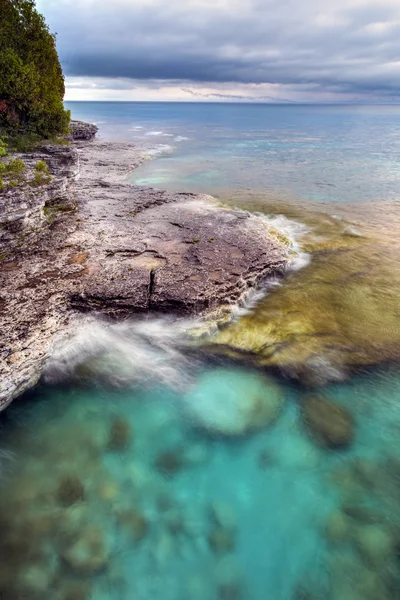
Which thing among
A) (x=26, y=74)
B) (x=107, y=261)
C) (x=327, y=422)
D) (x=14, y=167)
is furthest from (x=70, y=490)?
(x=26, y=74)

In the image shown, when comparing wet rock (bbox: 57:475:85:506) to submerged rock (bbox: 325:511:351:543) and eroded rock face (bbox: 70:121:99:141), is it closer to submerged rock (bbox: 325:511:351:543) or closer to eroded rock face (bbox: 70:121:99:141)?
submerged rock (bbox: 325:511:351:543)

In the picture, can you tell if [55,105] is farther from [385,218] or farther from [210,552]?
[210,552]

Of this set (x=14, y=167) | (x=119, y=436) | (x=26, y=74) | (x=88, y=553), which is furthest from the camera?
(x=26, y=74)

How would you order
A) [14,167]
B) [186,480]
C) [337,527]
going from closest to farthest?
[337,527]
[186,480]
[14,167]

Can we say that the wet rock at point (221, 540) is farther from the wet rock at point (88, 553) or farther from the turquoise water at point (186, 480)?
the wet rock at point (88, 553)

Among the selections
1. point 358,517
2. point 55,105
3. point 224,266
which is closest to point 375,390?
point 358,517

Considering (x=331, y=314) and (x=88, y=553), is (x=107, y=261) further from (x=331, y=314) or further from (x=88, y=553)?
(x=88, y=553)
